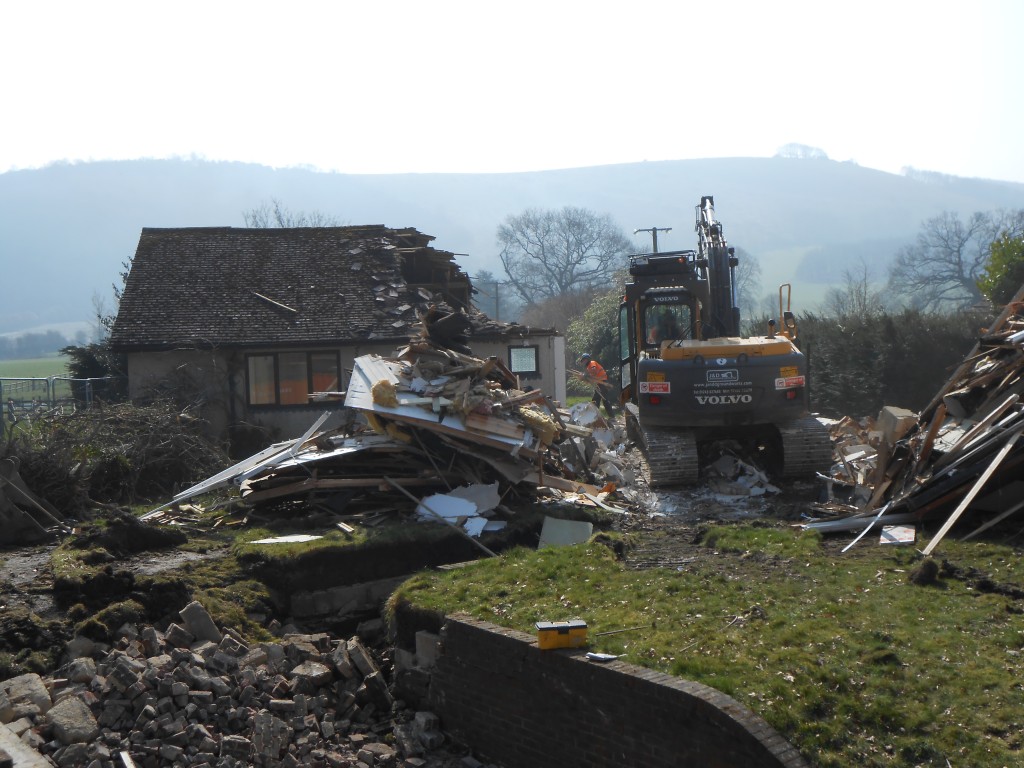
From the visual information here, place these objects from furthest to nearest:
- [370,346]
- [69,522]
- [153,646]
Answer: [370,346] < [69,522] < [153,646]

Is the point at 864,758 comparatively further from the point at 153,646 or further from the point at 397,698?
the point at 153,646

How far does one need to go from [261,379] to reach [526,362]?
24.8ft

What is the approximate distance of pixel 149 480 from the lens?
16.5 meters

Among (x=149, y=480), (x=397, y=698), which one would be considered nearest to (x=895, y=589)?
(x=397, y=698)

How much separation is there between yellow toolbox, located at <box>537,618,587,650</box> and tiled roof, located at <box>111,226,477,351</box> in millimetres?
14922

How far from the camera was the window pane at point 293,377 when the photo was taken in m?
23.7

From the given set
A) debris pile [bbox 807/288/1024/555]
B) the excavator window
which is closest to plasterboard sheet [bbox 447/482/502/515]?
debris pile [bbox 807/288/1024/555]

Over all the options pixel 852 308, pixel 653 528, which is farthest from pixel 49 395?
pixel 852 308

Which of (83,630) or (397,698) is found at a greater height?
(83,630)

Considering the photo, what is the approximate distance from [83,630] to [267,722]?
89.9 inches

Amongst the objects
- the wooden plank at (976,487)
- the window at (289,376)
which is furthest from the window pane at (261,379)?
the wooden plank at (976,487)

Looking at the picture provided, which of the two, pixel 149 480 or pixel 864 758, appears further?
pixel 149 480

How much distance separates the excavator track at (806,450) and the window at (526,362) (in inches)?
534

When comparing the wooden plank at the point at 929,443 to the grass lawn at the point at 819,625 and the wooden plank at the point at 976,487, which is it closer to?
the wooden plank at the point at 976,487
